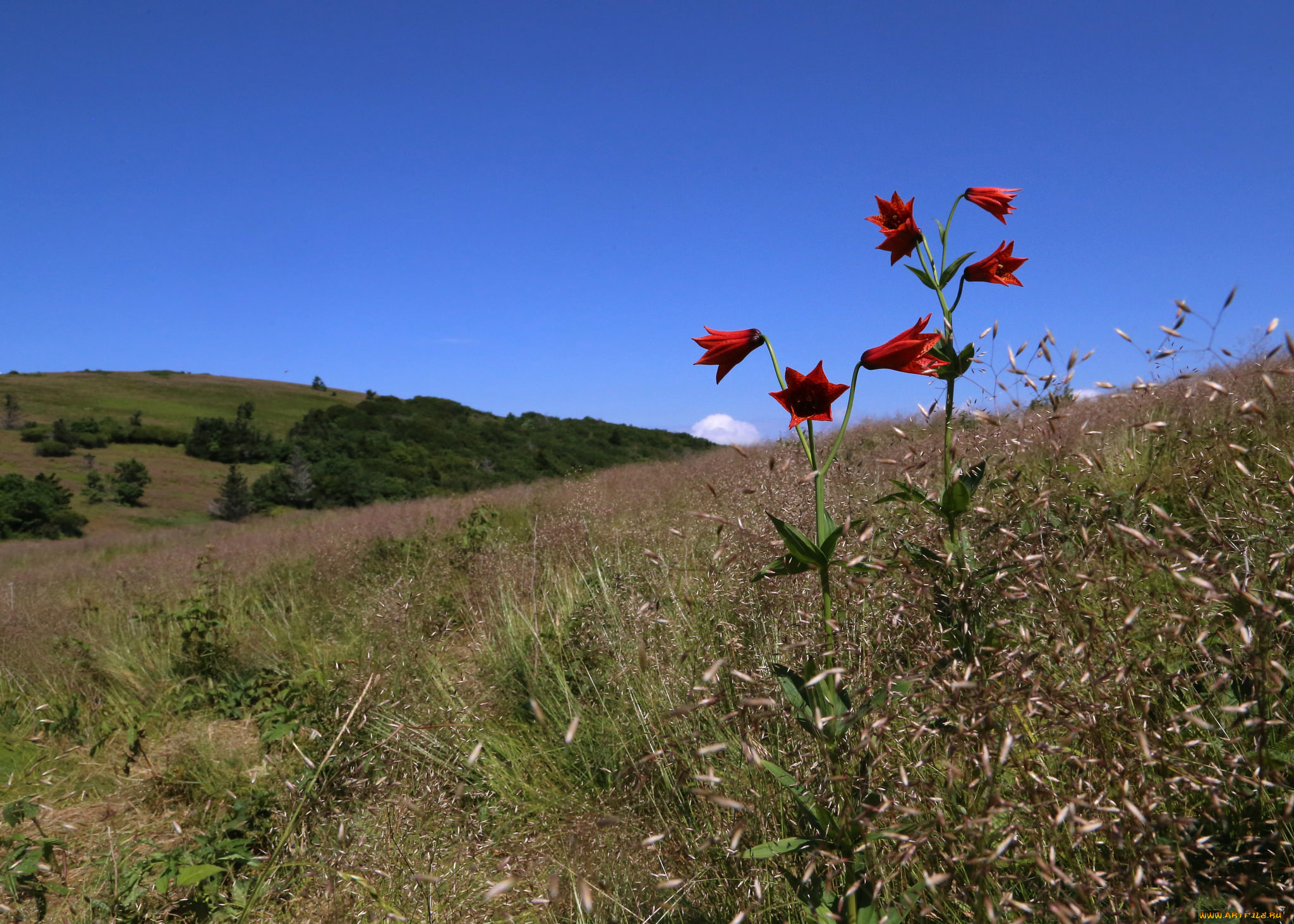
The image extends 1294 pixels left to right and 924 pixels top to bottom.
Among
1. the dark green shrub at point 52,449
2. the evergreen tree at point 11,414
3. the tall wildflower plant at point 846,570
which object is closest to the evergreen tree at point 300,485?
the dark green shrub at point 52,449

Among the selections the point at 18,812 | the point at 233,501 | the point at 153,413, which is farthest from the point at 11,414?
the point at 18,812

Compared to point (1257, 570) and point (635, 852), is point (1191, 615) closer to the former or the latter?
point (1257, 570)

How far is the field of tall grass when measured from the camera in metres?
1.10

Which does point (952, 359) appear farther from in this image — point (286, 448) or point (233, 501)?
point (286, 448)

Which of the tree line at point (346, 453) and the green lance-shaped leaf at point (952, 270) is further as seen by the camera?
the tree line at point (346, 453)

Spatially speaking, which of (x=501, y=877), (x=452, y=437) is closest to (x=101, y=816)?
(x=501, y=877)

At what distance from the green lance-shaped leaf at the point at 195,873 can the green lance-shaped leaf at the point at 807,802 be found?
1737 mm

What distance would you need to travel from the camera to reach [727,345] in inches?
52.1

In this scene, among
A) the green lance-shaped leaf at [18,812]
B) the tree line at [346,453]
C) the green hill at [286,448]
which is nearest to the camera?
the green lance-shaped leaf at [18,812]

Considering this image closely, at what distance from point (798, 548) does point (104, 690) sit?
14.6ft

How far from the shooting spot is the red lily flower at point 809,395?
4.14 ft

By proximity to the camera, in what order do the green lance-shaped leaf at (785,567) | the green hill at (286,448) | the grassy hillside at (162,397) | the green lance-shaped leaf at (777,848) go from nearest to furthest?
the green lance-shaped leaf at (777,848) → the green lance-shaped leaf at (785,567) → the green hill at (286,448) → the grassy hillside at (162,397)

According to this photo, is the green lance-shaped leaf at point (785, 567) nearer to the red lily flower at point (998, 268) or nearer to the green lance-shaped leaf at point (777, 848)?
the green lance-shaped leaf at point (777, 848)

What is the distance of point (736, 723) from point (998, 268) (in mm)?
1291
